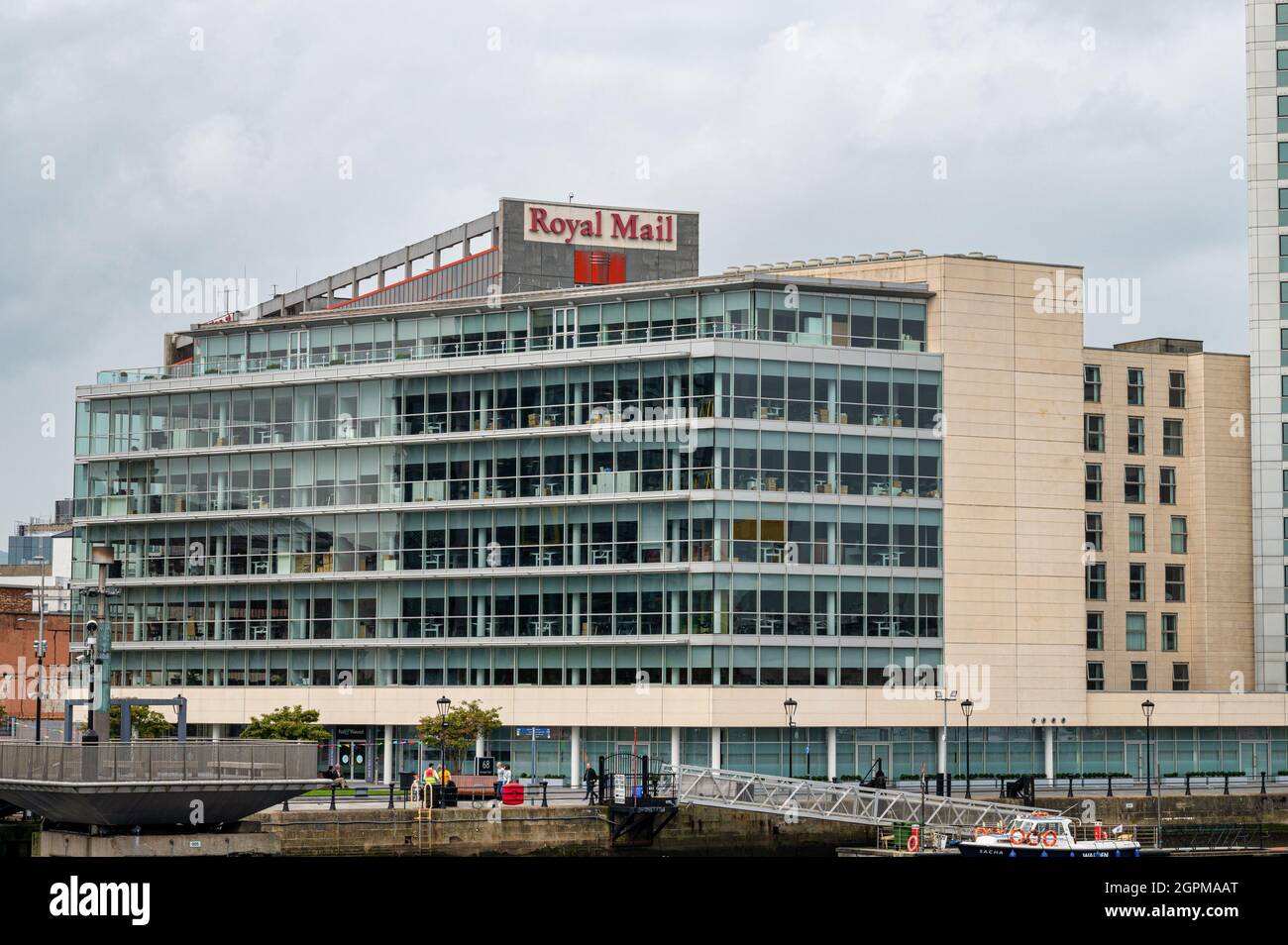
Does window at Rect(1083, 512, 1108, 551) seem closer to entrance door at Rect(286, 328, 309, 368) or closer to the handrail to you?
entrance door at Rect(286, 328, 309, 368)

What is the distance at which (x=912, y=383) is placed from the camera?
8912 centimetres

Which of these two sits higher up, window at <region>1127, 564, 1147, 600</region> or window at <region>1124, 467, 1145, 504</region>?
window at <region>1124, 467, 1145, 504</region>

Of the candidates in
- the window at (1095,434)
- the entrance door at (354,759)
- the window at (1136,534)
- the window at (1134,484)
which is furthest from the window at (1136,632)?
the entrance door at (354,759)

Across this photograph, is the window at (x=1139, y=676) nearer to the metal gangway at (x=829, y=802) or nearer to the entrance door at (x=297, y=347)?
the metal gangway at (x=829, y=802)

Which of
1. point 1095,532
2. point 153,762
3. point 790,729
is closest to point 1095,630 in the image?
point 1095,532

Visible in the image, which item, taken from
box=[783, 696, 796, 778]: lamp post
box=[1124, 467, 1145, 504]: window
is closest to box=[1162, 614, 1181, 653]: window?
box=[1124, 467, 1145, 504]: window

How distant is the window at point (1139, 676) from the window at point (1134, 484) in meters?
8.69

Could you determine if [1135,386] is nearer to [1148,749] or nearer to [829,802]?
[1148,749]

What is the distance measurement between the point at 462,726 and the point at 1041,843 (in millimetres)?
27705

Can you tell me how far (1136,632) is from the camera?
103 metres

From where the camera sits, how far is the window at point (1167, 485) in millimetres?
103938

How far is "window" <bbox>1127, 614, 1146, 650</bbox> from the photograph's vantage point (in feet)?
338

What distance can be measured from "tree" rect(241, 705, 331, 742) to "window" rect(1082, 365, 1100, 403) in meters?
44.1
